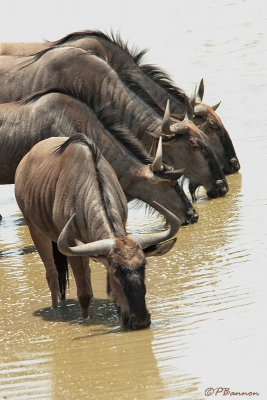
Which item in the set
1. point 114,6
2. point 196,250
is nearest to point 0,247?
point 196,250

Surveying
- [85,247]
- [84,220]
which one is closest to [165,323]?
[85,247]

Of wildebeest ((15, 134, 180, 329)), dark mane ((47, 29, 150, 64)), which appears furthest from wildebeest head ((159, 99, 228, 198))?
wildebeest ((15, 134, 180, 329))

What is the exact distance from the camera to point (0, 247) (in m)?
12.6

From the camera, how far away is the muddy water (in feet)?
23.7

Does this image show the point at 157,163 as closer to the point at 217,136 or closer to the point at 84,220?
the point at 84,220

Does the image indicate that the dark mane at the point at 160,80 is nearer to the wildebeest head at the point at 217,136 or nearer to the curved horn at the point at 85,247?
the wildebeest head at the point at 217,136

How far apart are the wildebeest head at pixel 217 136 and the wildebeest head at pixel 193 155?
1.14m

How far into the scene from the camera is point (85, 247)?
326 inches

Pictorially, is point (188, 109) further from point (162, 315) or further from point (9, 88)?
point (162, 315)

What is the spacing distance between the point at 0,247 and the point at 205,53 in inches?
542

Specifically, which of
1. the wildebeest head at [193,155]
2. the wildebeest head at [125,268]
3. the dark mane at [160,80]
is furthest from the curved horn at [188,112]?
the wildebeest head at [125,268]

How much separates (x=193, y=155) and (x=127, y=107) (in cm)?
107

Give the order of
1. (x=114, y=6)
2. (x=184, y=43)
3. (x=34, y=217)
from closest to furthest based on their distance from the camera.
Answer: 1. (x=34, y=217)
2. (x=184, y=43)
3. (x=114, y=6)

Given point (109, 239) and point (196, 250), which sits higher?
point (109, 239)
